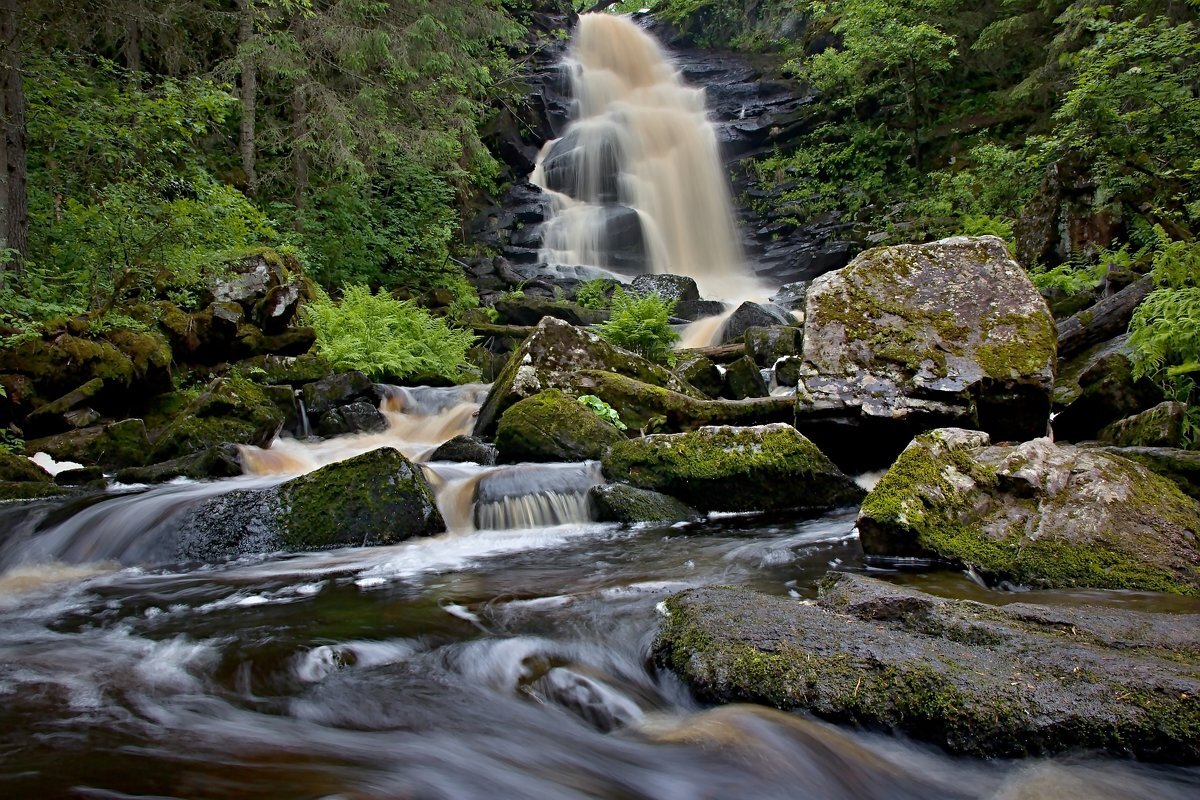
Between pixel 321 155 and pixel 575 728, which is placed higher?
pixel 321 155

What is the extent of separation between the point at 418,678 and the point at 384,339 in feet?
30.6

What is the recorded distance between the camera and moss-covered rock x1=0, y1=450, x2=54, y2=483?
6.62 metres

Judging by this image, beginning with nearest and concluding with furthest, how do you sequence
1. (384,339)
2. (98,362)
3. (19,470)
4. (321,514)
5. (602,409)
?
(321,514)
(19,470)
(602,409)
(98,362)
(384,339)

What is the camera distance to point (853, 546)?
4727 millimetres

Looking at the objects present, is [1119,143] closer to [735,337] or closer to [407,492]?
[735,337]

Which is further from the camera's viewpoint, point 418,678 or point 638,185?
point 638,185

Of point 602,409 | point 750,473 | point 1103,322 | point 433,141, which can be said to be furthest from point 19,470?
point 433,141

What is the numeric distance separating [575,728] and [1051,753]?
155 centimetres

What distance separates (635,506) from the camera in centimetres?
602

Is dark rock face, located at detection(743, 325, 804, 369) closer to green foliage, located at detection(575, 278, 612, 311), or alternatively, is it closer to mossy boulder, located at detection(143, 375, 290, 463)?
green foliage, located at detection(575, 278, 612, 311)

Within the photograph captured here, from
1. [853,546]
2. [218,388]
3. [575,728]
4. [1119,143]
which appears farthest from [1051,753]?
[1119,143]

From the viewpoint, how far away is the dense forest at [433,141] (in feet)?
31.1

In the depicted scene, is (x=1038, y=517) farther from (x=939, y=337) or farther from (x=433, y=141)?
(x=433, y=141)

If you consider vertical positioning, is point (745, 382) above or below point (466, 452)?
above
